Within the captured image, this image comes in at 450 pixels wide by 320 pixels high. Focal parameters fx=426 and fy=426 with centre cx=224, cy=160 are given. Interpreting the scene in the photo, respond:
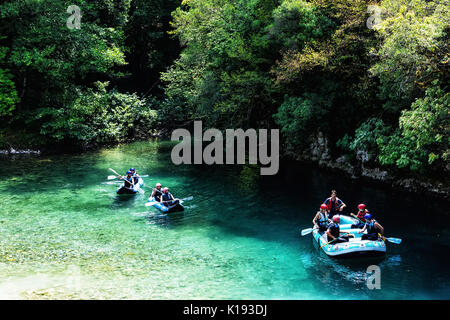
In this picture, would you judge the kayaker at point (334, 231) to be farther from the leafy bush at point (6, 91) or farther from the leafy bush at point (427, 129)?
the leafy bush at point (6, 91)

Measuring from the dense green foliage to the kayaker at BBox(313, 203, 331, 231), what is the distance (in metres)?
4.89

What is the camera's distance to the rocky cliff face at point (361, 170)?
66.1ft

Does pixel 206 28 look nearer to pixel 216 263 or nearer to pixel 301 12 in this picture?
pixel 301 12

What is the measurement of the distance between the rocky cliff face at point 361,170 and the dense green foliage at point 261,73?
18.6 inches

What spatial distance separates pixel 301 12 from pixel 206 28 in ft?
29.4

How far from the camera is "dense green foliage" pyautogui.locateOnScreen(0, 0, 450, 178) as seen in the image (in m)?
16.6

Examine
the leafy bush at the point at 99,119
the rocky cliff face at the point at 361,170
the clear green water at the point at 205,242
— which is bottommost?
the clear green water at the point at 205,242

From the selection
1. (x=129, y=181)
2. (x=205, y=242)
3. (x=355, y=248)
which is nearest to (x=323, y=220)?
(x=355, y=248)

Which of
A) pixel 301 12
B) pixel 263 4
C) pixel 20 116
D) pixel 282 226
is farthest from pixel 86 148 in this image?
pixel 282 226

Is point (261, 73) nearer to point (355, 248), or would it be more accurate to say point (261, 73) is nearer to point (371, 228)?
point (371, 228)

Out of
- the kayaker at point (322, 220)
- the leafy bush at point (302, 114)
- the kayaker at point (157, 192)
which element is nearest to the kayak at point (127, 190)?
the kayaker at point (157, 192)

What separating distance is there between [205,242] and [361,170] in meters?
12.1

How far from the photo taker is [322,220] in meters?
15.3
